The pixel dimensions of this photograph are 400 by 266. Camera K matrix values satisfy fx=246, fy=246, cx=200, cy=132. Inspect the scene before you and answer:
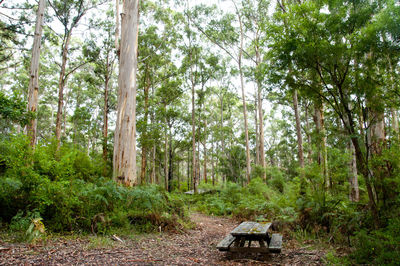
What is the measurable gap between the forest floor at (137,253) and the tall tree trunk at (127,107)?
2.52 metres

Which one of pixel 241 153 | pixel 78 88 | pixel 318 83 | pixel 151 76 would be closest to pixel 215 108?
pixel 241 153

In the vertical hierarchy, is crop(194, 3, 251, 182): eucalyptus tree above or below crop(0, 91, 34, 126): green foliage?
above

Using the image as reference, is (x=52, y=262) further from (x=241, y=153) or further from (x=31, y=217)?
(x=241, y=153)

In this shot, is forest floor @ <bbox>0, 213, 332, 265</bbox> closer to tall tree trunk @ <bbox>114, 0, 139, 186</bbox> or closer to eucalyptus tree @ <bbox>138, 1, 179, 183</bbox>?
tall tree trunk @ <bbox>114, 0, 139, 186</bbox>

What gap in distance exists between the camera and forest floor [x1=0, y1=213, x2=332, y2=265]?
3.19m

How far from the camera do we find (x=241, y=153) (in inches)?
1112

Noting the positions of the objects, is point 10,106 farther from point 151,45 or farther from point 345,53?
point 151,45

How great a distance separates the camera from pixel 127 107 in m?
7.49

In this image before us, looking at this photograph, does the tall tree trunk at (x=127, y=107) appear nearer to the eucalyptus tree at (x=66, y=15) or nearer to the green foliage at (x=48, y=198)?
the green foliage at (x=48, y=198)

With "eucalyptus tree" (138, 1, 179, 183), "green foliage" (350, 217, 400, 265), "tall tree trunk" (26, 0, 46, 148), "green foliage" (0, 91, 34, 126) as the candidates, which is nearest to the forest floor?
"green foliage" (350, 217, 400, 265)

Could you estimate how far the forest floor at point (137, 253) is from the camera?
3.19 m

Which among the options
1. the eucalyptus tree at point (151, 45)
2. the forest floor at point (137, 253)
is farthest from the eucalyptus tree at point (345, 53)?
the eucalyptus tree at point (151, 45)

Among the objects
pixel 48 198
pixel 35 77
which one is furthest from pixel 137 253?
pixel 35 77

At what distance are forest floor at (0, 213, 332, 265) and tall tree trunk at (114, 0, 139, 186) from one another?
2.52m
